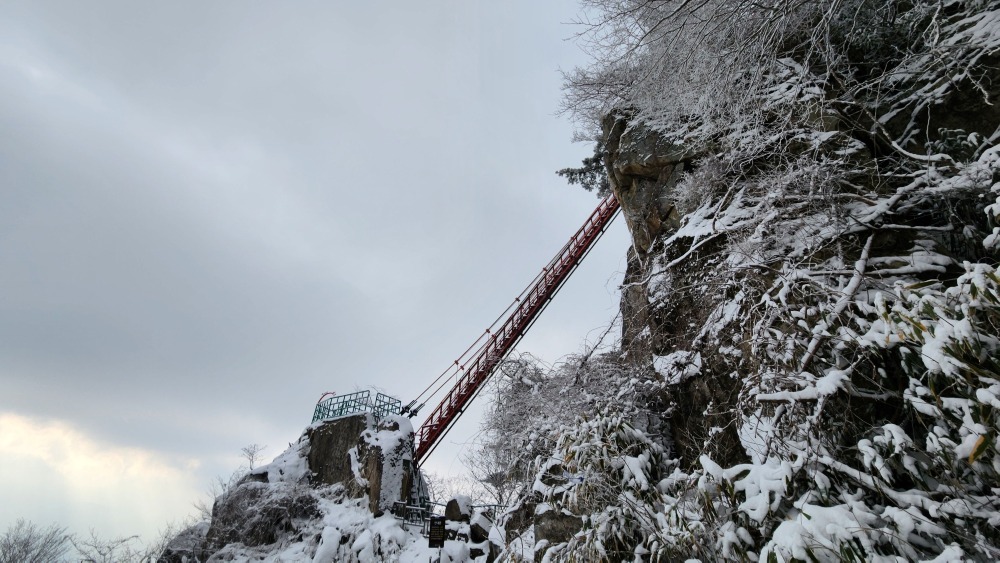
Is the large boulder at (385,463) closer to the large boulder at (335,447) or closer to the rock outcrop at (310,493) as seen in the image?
the rock outcrop at (310,493)

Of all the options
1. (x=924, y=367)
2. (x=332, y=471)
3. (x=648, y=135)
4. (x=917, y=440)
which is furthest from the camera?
Result: (x=332, y=471)

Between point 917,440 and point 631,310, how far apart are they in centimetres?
469

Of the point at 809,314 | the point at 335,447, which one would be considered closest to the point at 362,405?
the point at 335,447

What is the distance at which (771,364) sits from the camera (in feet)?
14.2

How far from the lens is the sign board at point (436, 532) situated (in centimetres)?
767

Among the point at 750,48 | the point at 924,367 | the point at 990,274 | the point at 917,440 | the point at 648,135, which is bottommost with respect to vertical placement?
the point at 917,440

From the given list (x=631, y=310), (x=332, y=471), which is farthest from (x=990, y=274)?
(x=332, y=471)

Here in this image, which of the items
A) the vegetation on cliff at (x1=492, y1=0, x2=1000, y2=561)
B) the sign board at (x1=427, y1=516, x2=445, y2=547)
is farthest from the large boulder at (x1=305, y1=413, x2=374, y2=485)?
the vegetation on cliff at (x1=492, y1=0, x2=1000, y2=561)

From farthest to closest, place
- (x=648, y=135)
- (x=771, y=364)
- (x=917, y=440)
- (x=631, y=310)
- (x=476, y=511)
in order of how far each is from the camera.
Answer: (x=476, y=511), (x=648, y=135), (x=631, y=310), (x=771, y=364), (x=917, y=440)

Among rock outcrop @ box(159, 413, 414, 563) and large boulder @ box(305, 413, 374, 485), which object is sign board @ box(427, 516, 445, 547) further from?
large boulder @ box(305, 413, 374, 485)

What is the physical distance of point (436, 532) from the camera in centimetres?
773

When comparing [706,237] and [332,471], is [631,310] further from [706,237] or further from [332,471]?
[332,471]

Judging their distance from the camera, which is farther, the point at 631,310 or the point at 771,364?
the point at 631,310

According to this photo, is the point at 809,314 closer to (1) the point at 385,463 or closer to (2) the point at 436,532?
(2) the point at 436,532
